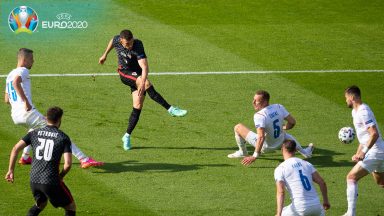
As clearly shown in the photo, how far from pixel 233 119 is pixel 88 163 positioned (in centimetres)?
446

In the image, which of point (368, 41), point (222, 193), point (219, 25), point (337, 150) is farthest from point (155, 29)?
point (222, 193)

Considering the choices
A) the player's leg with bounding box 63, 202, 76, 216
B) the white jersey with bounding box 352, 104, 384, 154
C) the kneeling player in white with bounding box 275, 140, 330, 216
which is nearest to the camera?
the kneeling player in white with bounding box 275, 140, 330, 216

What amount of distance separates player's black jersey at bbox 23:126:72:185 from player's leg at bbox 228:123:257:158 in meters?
4.80

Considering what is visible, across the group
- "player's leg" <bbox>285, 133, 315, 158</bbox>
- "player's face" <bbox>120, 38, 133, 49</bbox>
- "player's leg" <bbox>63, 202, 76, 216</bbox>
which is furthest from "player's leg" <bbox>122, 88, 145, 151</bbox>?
"player's leg" <bbox>63, 202, 76, 216</bbox>

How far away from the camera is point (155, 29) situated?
27.0 meters

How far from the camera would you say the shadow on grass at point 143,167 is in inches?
695

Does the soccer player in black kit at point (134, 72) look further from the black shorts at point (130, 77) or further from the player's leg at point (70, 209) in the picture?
the player's leg at point (70, 209)

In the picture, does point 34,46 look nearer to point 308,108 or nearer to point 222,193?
point 308,108

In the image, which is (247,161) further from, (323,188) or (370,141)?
(323,188)

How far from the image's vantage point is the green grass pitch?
16516mm

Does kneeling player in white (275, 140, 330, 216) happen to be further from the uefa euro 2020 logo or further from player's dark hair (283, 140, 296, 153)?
the uefa euro 2020 logo

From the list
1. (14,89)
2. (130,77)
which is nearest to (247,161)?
(130,77)

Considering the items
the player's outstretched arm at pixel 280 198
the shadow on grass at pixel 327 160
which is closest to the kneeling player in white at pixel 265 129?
the shadow on grass at pixel 327 160

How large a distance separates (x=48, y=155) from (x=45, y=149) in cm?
10
